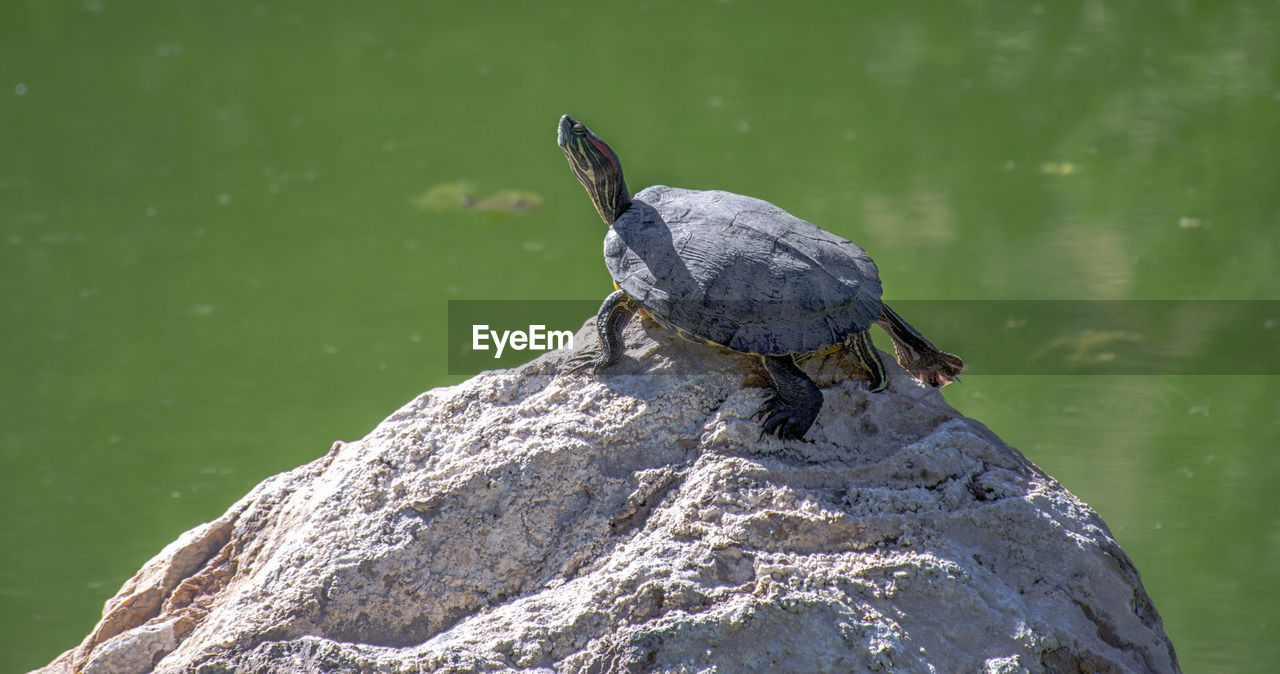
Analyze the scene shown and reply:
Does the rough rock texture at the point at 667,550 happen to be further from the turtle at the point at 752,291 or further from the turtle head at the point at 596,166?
the turtle head at the point at 596,166

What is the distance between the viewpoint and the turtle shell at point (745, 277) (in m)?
1.66

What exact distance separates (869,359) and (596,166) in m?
0.59

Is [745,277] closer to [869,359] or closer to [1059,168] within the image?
[869,359]

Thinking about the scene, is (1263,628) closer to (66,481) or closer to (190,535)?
(190,535)

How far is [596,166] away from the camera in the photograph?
1.91 m

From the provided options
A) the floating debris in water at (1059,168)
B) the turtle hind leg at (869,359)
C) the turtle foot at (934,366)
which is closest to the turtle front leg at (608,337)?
the turtle hind leg at (869,359)

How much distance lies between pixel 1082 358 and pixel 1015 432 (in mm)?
433

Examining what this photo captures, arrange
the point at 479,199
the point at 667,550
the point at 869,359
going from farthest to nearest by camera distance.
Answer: the point at 479,199
the point at 869,359
the point at 667,550

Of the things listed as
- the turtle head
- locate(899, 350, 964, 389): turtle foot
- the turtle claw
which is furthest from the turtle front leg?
locate(899, 350, 964, 389): turtle foot

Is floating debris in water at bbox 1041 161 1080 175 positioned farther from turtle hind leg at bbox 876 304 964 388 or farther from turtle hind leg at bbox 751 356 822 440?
turtle hind leg at bbox 751 356 822 440

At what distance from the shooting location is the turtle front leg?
1736 mm

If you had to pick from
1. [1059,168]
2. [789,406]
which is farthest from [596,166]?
[1059,168]

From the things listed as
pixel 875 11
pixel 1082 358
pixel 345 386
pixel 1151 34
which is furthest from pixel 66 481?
pixel 1151 34

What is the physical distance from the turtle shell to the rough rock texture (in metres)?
0.09
